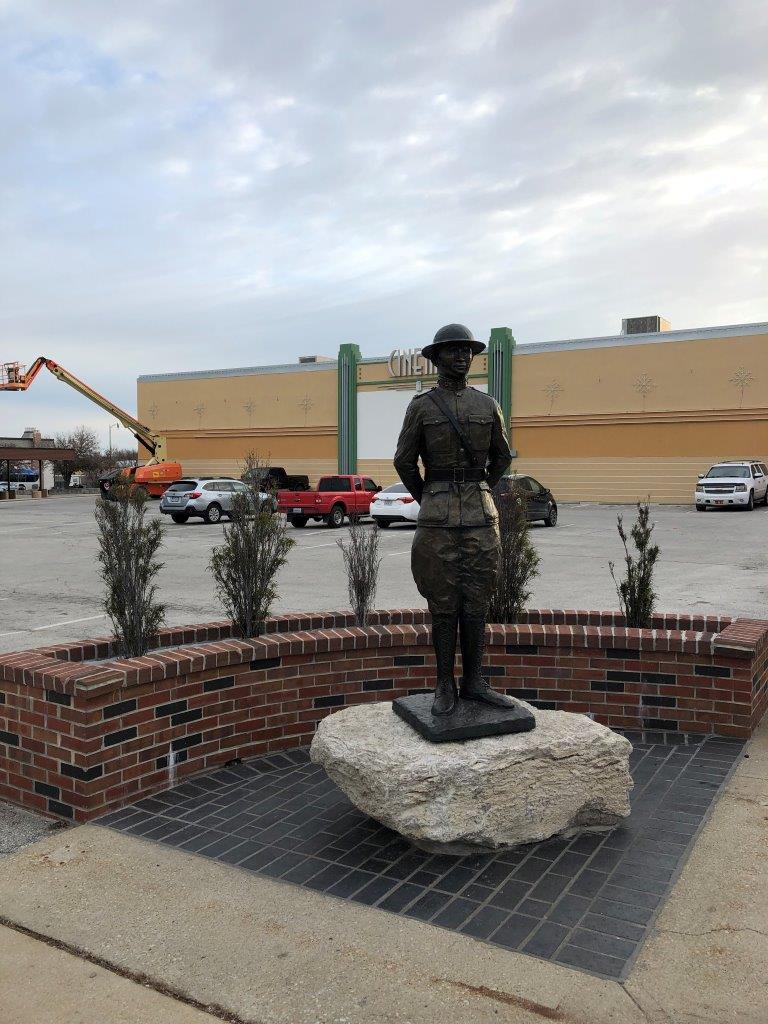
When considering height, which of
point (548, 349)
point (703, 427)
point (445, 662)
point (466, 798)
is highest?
point (548, 349)

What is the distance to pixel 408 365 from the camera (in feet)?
124

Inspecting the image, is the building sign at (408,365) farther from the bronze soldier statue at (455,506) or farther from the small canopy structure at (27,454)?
the bronze soldier statue at (455,506)

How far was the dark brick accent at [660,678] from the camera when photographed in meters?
5.62

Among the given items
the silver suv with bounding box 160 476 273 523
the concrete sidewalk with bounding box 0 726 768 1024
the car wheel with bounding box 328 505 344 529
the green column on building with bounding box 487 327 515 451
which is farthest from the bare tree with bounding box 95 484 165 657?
the green column on building with bounding box 487 327 515 451

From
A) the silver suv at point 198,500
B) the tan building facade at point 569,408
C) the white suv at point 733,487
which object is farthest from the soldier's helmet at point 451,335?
the tan building facade at point 569,408

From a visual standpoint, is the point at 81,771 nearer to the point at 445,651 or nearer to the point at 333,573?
the point at 445,651

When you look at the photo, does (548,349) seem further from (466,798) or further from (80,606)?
(466,798)

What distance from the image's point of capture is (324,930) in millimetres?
3324

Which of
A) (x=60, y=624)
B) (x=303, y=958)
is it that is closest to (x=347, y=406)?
(x=60, y=624)

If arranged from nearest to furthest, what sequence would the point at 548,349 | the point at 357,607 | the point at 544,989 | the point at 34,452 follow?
1. the point at 544,989
2. the point at 357,607
3. the point at 548,349
4. the point at 34,452

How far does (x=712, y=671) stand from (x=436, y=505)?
2376mm

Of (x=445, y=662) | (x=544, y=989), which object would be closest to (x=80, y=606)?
(x=445, y=662)

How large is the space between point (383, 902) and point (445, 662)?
144 cm

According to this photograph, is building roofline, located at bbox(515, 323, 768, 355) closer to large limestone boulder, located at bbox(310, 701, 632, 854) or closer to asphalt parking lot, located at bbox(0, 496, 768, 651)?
asphalt parking lot, located at bbox(0, 496, 768, 651)
